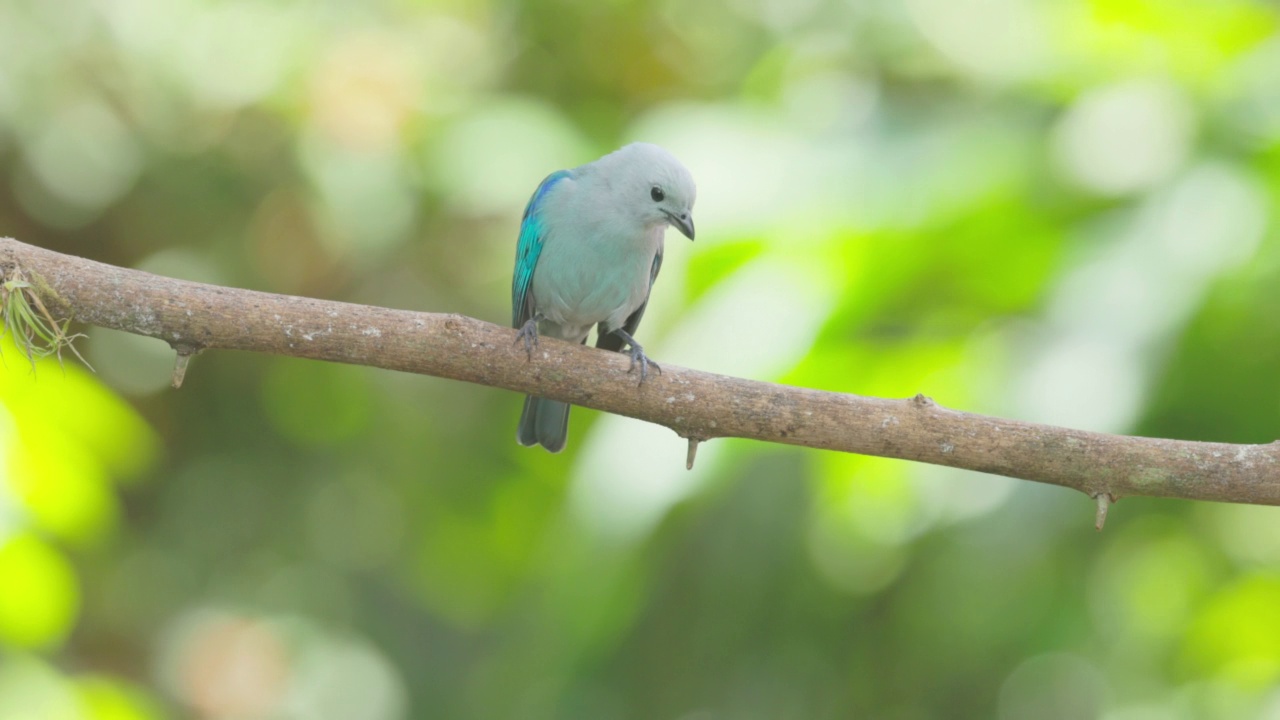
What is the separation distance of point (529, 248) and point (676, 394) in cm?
145

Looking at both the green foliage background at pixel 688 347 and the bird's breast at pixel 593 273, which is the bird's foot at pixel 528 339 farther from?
the green foliage background at pixel 688 347

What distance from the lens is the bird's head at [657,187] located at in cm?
396

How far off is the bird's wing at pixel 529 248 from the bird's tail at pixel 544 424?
1.31 ft

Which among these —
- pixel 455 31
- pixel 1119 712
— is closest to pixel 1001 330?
pixel 1119 712

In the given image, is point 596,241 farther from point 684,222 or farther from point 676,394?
point 676,394

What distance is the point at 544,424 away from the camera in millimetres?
4277

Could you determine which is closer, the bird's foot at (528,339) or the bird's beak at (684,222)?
the bird's foot at (528,339)

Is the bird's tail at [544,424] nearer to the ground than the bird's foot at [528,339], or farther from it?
farther from it

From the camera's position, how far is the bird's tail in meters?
4.26

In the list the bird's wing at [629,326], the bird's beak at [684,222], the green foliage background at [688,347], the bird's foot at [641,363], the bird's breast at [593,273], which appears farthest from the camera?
the green foliage background at [688,347]

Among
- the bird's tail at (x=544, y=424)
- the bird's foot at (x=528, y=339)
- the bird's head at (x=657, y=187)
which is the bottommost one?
the bird's foot at (x=528, y=339)

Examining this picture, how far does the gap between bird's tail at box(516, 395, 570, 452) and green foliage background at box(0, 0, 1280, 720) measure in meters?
0.62

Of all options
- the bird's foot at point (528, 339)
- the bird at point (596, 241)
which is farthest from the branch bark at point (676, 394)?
the bird at point (596, 241)

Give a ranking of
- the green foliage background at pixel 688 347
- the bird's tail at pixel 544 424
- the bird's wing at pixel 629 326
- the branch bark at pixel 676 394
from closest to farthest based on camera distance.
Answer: the branch bark at pixel 676 394 < the bird's tail at pixel 544 424 < the bird's wing at pixel 629 326 < the green foliage background at pixel 688 347
